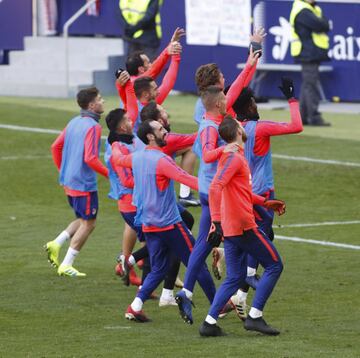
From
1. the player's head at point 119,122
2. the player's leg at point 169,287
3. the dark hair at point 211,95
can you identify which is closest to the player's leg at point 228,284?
the dark hair at point 211,95

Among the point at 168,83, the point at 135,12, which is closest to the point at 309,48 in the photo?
the point at 135,12

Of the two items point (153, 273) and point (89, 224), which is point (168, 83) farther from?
point (153, 273)

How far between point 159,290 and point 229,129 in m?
3.11

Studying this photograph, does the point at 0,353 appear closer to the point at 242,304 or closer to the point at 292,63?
the point at 242,304

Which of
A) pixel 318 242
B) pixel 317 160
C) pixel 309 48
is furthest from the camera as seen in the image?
pixel 309 48

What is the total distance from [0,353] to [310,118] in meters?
15.6

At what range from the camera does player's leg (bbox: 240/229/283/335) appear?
10.9m

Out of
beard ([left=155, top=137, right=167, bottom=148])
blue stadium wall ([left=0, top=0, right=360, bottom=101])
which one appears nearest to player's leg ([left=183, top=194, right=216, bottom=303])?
beard ([left=155, top=137, right=167, bottom=148])

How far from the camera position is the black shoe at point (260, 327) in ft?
35.7

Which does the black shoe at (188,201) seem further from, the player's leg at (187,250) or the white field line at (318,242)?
the player's leg at (187,250)

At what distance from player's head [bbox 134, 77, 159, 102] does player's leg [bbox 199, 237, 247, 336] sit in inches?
102

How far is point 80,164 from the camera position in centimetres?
1401

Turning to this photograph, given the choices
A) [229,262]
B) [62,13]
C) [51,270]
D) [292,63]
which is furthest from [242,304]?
[62,13]

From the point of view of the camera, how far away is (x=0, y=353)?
10.4m
